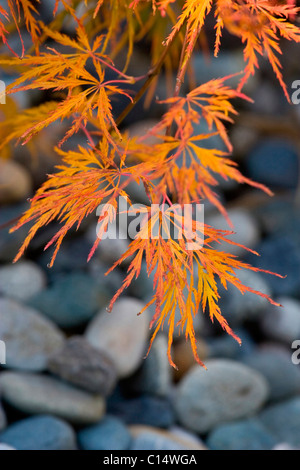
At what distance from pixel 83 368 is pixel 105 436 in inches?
8.1

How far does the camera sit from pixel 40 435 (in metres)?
1.34

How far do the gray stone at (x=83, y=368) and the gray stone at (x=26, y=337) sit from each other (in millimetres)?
95

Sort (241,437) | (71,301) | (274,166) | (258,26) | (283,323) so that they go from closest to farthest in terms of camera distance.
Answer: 1. (258,26)
2. (241,437)
3. (71,301)
4. (283,323)
5. (274,166)

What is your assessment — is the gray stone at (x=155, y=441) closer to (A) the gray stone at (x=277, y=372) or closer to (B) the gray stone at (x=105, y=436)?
(B) the gray stone at (x=105, y=436)

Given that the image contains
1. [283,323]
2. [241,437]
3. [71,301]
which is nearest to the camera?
[241,437]

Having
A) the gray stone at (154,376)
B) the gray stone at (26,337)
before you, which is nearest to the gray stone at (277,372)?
the gray stone at (154,376)

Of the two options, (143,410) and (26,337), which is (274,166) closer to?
(143,410)

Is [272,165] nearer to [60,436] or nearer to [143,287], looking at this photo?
[143,287]

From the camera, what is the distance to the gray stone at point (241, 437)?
1.55m

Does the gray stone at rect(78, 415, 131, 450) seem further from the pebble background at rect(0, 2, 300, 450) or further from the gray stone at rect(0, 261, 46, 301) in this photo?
the gray stone at rect(0, 261, 46, 301)

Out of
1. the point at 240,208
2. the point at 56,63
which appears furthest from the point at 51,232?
the point at 56,63

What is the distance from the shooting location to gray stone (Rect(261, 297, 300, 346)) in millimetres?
2186

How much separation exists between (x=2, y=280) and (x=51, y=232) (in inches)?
12.6

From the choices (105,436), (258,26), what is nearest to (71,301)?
(105,436)
